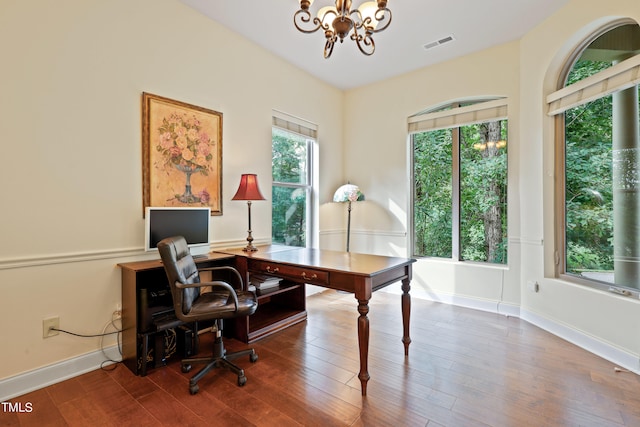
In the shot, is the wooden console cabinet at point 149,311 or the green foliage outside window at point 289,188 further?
the green foliage outside window at point 289,188

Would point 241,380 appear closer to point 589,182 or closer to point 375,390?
point 375,390

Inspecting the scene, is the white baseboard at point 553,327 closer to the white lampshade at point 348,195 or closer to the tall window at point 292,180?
the white lampshade at point 348,195

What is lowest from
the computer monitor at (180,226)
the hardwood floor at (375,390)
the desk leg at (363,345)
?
the hardwood floor at (375,390)

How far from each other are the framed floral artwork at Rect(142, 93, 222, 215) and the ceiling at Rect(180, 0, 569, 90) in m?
1.02

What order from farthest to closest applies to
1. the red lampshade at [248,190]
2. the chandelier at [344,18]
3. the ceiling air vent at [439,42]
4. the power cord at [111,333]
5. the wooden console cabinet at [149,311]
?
the ceiling air vent at [439,42], the red lampshade at [248,190], the power cord at [111,333], the wooden console cabinet at [149,311], the chandelier at [344,18]

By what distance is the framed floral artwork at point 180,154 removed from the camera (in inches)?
98.2

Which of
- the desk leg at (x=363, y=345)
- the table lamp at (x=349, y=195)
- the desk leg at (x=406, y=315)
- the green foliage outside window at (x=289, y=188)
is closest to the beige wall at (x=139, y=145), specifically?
the green foliage outside window at (x=289, y=188)

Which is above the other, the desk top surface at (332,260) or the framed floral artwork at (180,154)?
the framed floral artwork at (180,154)

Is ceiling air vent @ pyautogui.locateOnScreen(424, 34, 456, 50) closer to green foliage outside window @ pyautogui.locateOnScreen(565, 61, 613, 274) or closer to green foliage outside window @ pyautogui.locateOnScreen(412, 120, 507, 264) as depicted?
green foliage outside window @ pyautogui.locateOnScreen(412, 120, 507, 264)

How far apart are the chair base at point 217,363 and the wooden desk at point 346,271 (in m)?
0.64

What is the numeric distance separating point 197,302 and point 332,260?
1.04 metres

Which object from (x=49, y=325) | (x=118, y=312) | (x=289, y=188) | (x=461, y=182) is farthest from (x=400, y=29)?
(x=49, y=325)

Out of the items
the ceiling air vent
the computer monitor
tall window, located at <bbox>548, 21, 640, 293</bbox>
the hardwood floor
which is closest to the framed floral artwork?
the computer monitor

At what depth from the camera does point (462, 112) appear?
3.67m
